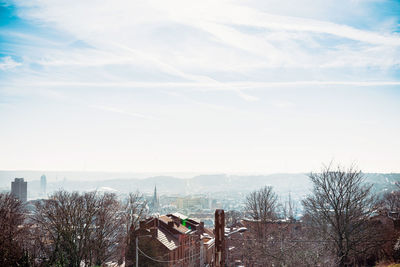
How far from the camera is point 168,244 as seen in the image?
3378cm

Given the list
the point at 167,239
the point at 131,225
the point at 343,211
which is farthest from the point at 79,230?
the point at 343,211

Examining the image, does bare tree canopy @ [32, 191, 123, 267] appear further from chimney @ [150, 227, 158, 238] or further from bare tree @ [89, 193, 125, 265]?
chimney @ [150, 227, 158, 238]

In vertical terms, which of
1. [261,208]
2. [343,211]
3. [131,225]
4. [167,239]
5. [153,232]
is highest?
[343,211]

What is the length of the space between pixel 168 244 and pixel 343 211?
1675cm

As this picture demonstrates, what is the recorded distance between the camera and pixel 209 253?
174 feet

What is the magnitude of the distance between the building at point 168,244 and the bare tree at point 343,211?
46.6ft

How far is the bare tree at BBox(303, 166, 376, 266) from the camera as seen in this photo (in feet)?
88.1

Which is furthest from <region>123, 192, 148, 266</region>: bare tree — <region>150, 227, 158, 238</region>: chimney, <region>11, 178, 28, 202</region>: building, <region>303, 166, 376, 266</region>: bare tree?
<region>11, 178, 28, 202</region>: building

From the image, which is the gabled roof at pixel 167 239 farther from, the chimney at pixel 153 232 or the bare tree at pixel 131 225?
the bare tree at pixel 131 225

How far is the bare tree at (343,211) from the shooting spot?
26.8 meters

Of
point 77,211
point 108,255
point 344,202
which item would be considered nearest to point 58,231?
point 77,211

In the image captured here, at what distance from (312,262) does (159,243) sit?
14649mm

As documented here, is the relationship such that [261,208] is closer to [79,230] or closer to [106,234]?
[106,234]

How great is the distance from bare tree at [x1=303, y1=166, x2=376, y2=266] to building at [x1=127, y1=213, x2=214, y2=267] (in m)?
14.2
